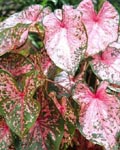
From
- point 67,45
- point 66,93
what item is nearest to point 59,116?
point 66,93

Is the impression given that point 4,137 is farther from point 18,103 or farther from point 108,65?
point 108,65

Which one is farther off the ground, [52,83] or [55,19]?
[55,19]

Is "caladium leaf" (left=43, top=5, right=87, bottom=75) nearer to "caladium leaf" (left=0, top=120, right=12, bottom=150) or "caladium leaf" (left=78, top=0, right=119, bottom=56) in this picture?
"caladium leaf" (left=78, top=0, right=119, bottom=56)

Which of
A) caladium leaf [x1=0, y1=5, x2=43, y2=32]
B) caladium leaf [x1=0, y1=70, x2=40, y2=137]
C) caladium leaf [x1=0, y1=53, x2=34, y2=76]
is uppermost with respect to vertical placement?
caladium leaf [x1=0, y1=5, x2=43, y2=32]

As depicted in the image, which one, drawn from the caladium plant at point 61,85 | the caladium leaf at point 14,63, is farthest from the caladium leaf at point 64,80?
the caladium leaf at point 14,63

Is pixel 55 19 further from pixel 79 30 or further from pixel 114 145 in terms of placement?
pixel 114 145

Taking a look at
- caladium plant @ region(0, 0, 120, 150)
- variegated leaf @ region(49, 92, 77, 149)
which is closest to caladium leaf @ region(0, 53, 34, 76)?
caladium plant @ region(0, 0, 120, 150)
